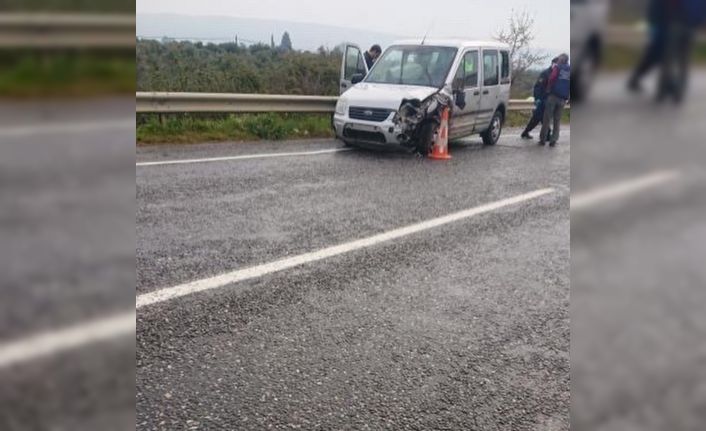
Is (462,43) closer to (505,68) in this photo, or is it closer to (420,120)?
(505,68)

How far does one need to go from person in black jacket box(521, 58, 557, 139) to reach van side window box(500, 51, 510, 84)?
6 cm

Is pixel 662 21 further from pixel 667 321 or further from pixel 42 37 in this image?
pixel 42 37

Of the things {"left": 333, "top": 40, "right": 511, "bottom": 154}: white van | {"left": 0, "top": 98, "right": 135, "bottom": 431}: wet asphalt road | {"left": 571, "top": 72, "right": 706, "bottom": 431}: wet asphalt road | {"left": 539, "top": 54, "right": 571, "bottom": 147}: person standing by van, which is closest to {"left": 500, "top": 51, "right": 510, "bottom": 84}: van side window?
{"left": 333, "top": 40, "right": 511, "bottom": 154}: white van

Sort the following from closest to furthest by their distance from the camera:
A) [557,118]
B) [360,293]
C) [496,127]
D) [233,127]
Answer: [557,118] → [496,127] → [233,127] → [360,293]

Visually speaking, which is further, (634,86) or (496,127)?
(496,127)

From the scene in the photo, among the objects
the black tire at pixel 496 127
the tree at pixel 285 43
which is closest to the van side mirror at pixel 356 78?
the tree at pixel 285 43

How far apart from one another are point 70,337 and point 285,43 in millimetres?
501

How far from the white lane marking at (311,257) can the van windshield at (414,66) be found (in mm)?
195

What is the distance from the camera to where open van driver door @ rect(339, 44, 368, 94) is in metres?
0.91

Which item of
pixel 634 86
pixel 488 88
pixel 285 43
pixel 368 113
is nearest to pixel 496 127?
pixel 488 88

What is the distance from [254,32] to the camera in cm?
94

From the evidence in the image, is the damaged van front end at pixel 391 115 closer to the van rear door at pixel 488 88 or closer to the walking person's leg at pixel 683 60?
the van rear door at pixel 488 88

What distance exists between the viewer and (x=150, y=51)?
0.89 metres

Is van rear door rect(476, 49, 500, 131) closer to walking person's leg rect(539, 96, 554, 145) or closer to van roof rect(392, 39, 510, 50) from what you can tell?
van roof rect(392, 39, 510, 50)
